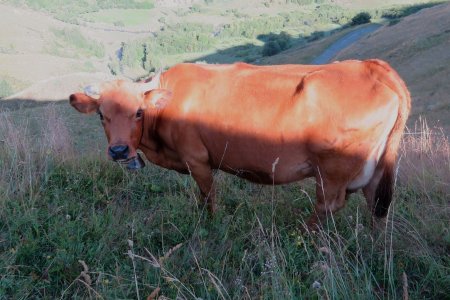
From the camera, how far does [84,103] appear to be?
5.66m

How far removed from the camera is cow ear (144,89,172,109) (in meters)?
5.34

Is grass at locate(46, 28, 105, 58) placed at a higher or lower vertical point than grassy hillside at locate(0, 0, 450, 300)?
lower

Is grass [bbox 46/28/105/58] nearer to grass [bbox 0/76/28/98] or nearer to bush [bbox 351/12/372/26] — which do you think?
grass [bbox 0/76/28/98]

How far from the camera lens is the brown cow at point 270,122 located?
465 centimetres

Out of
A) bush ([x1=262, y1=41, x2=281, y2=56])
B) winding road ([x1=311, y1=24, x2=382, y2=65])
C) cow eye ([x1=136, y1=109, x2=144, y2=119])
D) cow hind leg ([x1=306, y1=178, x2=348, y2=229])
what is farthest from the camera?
bush ([x1=262, y1=41, x2=281, y2=56])

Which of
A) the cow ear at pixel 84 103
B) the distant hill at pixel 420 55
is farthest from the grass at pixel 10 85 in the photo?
the cow ear at pixel 84 103

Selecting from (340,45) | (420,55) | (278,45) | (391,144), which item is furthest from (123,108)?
(278,45)

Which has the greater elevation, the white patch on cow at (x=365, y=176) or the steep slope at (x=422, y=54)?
the white patch on cow at (x=365, y=176)

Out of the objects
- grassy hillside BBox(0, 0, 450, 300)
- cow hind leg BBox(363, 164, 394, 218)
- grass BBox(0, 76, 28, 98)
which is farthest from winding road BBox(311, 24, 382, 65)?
grass BBox(0, 76, 28, 98)

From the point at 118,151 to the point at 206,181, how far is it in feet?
3.53

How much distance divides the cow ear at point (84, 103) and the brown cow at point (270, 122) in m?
0.01

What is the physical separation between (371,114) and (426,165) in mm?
3021

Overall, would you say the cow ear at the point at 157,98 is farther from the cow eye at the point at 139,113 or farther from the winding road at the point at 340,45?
the winding road at the point at 340,45

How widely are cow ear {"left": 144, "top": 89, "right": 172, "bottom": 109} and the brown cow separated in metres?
0.01
